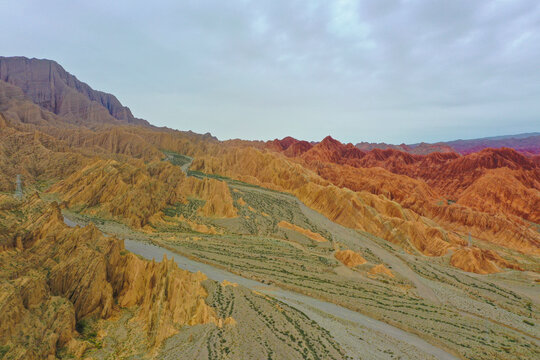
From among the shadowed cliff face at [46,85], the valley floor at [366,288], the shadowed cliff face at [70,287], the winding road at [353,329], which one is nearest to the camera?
the shadowed cliff face at [70,287]

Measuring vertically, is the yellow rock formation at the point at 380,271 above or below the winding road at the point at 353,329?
below

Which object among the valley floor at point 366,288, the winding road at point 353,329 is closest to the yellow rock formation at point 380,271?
the valley floor at point 366,288

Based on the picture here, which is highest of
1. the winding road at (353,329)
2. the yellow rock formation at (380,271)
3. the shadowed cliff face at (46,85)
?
the shadowed cliff face at (46,85)

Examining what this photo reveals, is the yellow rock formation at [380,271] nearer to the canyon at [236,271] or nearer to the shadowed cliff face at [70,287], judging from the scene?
the canyon at [236,271]

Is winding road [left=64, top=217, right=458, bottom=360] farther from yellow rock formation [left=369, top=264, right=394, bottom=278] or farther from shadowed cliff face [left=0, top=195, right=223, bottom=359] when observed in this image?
yellow rock formation [left=369, top=264, right=394, bottom=278]

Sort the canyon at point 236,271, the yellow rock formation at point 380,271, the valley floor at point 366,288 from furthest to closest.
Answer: the yellow rock formation at point 380,271 → the valley floor at point 366,288 → the canyon at point 236,271

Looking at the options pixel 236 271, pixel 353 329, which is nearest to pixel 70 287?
pixel 236 271

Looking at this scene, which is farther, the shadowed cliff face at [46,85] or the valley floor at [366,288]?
the shadowed cliff face at [46,85]

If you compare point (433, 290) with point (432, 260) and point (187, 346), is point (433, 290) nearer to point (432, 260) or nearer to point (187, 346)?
point (432, 260)

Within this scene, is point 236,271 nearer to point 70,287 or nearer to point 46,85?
point 70,287

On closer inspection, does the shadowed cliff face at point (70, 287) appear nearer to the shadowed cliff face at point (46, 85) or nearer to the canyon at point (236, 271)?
the canyon at point (236, 271)

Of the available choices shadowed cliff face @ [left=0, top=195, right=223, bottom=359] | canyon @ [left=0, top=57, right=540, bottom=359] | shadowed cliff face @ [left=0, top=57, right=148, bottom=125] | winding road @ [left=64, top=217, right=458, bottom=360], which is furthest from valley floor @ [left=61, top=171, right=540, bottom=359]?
shadowed cliff face @ [left=0, top=57, right=148, bottom=125]
